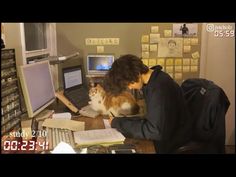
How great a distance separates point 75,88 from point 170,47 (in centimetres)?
101

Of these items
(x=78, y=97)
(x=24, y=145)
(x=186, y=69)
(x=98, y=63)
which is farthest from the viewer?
(x=186, y=69)

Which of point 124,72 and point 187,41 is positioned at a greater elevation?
point 187,41

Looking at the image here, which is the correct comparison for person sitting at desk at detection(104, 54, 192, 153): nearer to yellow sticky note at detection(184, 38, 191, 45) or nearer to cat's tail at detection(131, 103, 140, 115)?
cat's tail at detection(131, 103, 140, 115)

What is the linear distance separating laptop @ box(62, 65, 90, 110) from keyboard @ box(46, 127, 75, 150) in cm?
43

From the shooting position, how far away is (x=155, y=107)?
1232 millimetres

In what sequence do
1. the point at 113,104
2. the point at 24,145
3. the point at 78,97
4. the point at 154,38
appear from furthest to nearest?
the point at 154,38 < the point at 78,97 < the point at 113,104 < the point at 24,145

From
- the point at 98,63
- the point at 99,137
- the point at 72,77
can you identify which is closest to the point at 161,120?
the point at 99,137

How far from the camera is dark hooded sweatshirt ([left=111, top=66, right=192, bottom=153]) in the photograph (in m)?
1.22

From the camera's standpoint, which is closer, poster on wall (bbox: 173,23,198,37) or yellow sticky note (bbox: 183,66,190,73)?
poster on wall (bbox: 173,23,198,37)

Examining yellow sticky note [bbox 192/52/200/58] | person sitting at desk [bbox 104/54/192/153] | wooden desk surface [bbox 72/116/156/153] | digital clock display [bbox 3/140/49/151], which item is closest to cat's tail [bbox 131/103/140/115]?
wooden desk surface [bbox 72/116/156/153]

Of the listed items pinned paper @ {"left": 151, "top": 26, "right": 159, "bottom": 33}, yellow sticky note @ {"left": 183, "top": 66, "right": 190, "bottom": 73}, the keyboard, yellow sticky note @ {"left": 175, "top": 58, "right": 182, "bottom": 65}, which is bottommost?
the keyboard

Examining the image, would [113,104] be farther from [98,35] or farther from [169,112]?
[98,35]

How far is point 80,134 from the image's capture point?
4.03 ft
